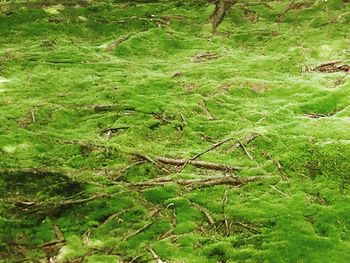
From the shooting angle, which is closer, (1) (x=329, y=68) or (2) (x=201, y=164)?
(2) (x=201, y=164)

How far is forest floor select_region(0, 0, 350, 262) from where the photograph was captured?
332 inches

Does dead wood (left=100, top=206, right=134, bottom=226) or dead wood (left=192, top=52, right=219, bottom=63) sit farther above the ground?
dead wood (left=100, top=206, right=134, bottom=226)

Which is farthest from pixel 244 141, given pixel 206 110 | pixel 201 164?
pixel 206 110

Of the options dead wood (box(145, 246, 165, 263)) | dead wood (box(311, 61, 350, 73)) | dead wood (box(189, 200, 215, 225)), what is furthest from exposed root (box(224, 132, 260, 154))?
dead wood (box(311, 61, 350, 73))

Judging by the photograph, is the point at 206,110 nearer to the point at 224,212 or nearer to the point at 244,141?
the point at 244,141

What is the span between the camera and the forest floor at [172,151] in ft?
27.6

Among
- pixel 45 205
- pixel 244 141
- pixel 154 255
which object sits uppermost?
pixel 244 141

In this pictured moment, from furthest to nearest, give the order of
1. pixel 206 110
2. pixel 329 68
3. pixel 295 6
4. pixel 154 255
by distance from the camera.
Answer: pixel 295 6
pixel 329 68
pixel 206 110
pixel 154 255

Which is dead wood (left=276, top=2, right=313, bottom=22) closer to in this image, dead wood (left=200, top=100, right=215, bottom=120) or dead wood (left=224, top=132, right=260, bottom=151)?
dead wood (left=200, top=100, right=215, bottom=120)

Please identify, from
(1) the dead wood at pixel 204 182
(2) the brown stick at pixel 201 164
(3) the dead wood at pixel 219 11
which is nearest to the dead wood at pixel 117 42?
(3) the dead wood at pixel 219 11

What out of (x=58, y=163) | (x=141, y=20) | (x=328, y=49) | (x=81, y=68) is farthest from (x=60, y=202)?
(x=141, y=20)

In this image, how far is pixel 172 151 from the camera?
11797mm

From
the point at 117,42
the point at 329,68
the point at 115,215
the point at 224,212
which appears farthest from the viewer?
the point at 117,42

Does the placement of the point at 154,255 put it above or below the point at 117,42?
above
